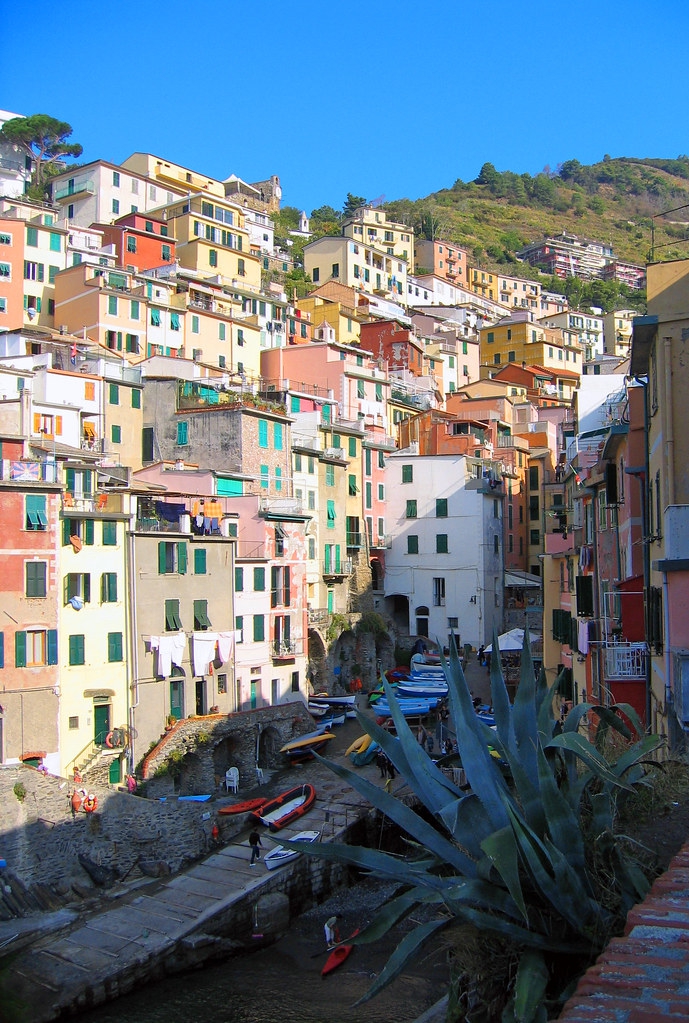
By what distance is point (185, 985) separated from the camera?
26.6 metres

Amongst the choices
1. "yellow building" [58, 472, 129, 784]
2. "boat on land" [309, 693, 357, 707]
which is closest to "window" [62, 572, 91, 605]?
"yellow building" [58, 472, 129, 784]

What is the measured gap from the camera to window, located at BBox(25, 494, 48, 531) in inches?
1352

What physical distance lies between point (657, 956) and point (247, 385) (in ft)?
179

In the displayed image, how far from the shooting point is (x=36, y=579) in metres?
34.5

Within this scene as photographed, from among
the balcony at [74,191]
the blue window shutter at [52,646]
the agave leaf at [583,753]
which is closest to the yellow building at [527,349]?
the balcony at [74,191]

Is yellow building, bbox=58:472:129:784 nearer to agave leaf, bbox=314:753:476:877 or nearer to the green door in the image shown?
the green door

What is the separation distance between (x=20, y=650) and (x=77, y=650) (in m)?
2.38

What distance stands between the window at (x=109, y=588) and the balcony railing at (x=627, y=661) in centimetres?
1988

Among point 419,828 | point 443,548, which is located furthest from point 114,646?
point 419,828

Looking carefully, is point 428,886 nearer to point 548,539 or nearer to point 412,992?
point 412,992

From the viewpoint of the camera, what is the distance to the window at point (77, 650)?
3544 centimetres

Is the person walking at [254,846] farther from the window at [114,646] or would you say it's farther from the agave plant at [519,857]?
the agave plant at [519,857]

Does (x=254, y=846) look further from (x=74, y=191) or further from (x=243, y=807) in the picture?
(x=74, y=191)

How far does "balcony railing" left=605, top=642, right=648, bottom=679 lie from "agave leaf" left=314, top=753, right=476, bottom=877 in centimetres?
1482
